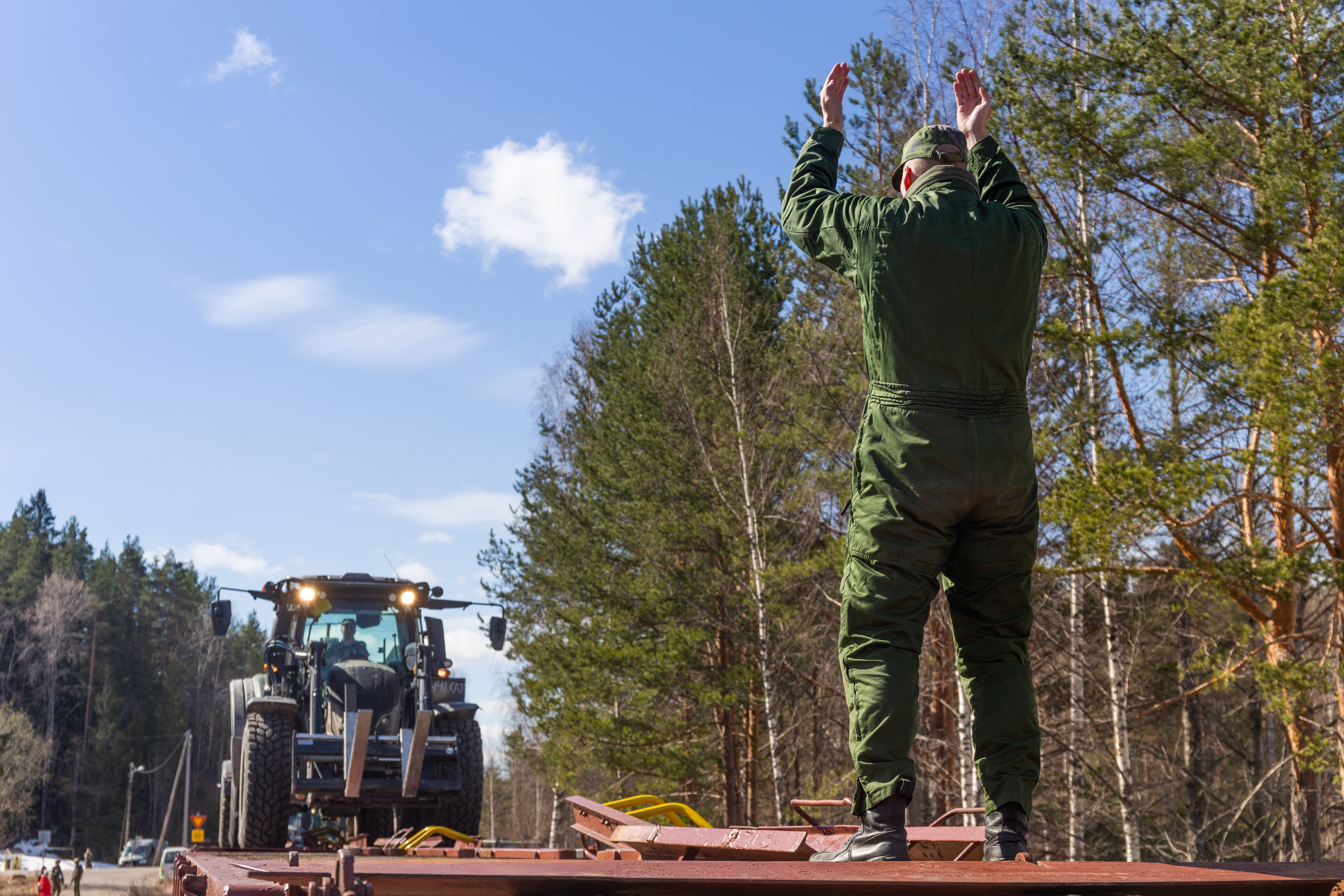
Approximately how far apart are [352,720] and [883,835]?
714cm

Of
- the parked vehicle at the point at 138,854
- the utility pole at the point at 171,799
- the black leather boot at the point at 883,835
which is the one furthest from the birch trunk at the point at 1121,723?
the parked vehicle at the point at 138,854

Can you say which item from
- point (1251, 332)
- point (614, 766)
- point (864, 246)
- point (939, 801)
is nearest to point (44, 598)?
point (614, 766)

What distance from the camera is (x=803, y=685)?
2225 cm

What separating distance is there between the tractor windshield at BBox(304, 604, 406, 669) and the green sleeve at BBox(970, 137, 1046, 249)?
8.14 m

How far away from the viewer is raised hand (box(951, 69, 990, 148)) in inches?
134

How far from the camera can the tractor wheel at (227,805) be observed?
9.66 m

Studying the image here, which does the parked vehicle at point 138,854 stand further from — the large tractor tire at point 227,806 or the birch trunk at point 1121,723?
the birch trunk at point 1121,723

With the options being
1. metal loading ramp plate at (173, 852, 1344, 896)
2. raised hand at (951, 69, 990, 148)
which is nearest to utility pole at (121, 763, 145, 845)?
raised hand at (951, 69, 990, 148)

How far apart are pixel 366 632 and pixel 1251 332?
8706 millimetres

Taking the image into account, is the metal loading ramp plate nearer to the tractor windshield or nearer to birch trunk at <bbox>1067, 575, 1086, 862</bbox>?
the tractor windshield

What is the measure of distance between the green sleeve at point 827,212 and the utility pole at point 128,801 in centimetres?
6891

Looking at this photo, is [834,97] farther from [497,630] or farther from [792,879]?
[497,630]

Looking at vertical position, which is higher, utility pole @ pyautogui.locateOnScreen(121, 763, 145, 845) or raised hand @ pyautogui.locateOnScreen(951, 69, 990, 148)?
raised hand @ pyautogui.locateOnScreen(951, 69, 990, 148)

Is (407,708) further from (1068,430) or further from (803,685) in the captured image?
(803,685)
